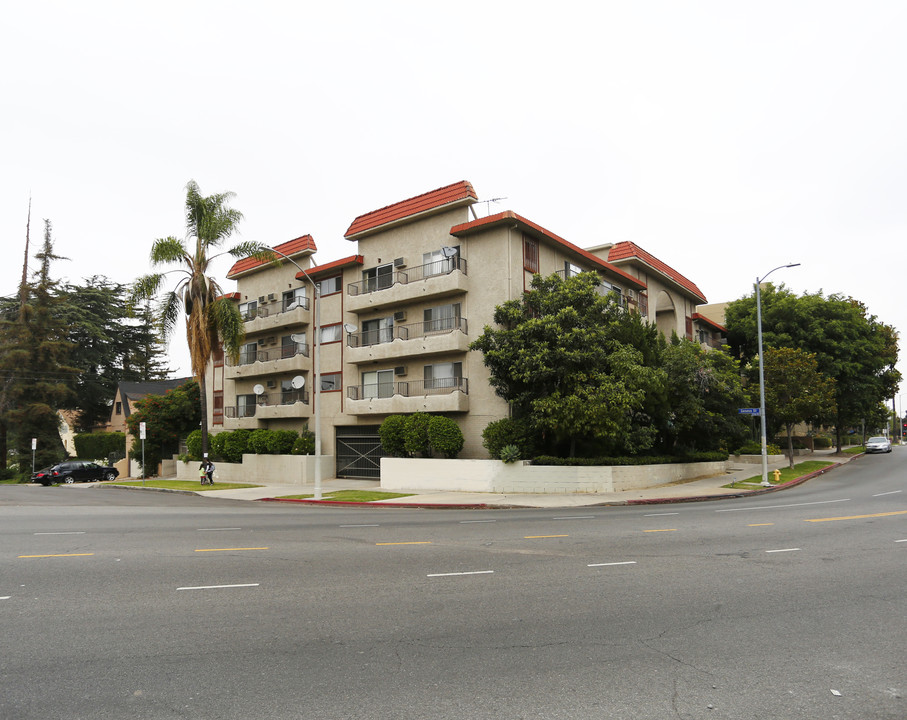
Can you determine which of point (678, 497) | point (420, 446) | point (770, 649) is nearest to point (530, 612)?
point (770, 649)

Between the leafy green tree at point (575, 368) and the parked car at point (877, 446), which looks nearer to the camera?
the leafy green tree at point (575, 368)

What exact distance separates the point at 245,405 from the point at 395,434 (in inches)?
612

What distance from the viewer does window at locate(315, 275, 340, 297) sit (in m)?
34.4

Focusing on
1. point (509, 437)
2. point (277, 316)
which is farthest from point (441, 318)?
point (277, 316)

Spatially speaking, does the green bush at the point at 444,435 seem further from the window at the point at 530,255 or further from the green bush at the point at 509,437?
the window at the point at 530,255

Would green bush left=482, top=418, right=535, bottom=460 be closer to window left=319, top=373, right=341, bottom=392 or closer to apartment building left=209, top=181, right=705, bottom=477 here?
apartment building left=209, top=181, right=705, bottom=477

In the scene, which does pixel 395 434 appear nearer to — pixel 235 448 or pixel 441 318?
pixel 441 318

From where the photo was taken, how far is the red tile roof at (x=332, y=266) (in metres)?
32.5

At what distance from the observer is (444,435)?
26266 mm

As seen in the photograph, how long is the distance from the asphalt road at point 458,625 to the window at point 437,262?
17956 mm

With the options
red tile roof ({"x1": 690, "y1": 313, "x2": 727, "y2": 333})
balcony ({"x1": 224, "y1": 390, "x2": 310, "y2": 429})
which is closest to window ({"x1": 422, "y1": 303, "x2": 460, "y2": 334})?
balcony ({"x1": 224, "y1": 390, "x2": 310, "y2": 429})

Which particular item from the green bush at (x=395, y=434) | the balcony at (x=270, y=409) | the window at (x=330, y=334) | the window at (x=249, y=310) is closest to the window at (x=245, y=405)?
the balcony at (x=270, y=409)

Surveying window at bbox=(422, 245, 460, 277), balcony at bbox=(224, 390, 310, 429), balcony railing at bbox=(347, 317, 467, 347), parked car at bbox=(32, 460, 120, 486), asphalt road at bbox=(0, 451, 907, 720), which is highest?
window at bbox=(422, 245, 460, 277)

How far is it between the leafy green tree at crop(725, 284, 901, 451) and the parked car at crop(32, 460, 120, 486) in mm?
43079
